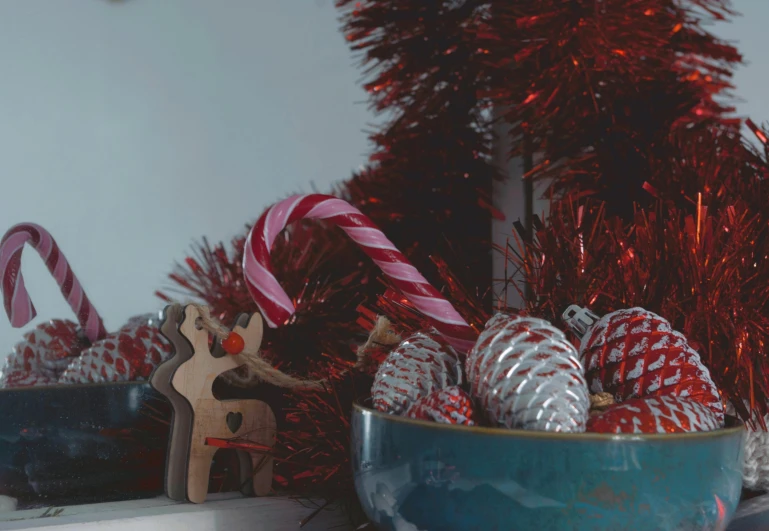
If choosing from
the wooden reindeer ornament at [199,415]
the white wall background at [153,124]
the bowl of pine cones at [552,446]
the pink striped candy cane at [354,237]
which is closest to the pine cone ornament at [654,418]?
the bowl of pine cones at [552,446]

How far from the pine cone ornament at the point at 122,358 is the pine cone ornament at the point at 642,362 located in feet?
0.82

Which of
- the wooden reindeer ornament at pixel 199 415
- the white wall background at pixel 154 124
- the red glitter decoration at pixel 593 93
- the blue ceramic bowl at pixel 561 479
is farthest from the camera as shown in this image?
the white wall background at pixel 154 124

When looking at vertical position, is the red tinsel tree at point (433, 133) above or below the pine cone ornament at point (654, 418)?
above

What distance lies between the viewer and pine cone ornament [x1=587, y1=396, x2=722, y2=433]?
290mm

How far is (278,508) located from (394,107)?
1.34 ft

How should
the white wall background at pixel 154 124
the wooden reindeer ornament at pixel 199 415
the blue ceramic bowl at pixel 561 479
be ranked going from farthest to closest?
the white wall background at pixel 154 124, the wooden reindeer ornament at pixel 199 415, the blue ceramic bowl at pixel 561 479

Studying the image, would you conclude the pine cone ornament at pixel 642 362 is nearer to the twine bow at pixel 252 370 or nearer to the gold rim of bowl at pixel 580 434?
the gold rim of bowl at pixel 580 434

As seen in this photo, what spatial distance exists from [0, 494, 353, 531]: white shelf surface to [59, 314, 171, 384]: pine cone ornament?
81 mm

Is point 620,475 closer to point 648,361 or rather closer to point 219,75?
point 648,361

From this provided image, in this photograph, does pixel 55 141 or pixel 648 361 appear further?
pixel 55 141

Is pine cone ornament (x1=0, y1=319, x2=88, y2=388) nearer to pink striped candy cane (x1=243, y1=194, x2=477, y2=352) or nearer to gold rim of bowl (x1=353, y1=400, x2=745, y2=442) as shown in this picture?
pink striped candy cane (x1=243, y1=194, x2=477, y2=352)

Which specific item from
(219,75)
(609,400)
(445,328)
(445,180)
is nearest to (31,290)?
(219,75)

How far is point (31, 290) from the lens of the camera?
1046 mm

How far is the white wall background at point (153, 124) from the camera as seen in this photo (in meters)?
1.06
